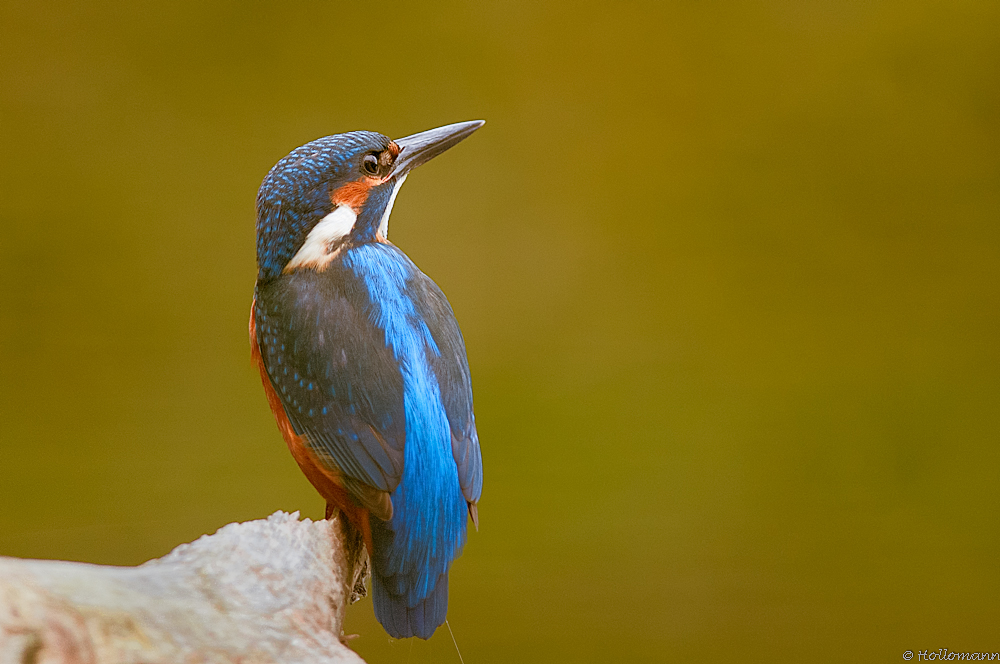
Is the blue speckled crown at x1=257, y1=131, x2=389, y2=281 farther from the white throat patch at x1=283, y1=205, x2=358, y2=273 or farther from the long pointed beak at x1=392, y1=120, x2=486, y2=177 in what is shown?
the long pointed beak at x1=392, y1=120, x2=486, y2=177

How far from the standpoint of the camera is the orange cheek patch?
1.40 m

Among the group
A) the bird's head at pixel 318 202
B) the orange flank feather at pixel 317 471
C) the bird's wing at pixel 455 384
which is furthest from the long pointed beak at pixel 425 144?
the orange flank feather at pixel 317 471

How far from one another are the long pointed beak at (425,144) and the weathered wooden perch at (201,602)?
61 cm

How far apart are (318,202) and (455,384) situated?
1.16 feet

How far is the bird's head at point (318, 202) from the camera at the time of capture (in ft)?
4.47

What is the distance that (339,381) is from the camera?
132cm

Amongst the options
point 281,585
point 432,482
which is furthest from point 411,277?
point 281,585

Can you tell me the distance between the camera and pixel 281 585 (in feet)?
3.79

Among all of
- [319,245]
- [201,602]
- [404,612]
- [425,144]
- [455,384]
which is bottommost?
[404,612]

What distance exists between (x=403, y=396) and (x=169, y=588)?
0.41 m

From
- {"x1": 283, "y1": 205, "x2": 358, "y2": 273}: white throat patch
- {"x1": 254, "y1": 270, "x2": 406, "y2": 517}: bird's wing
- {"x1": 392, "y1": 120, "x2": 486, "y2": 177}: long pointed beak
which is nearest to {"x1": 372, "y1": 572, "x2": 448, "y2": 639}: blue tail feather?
{"x1": 254, "y1": 270, "x2": 406, "y2": 517}: bird's wing

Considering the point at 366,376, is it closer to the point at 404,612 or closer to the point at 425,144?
the point at 404,612

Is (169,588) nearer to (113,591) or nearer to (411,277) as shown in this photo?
(113,591)

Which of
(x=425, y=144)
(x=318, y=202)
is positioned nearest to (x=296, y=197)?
(x=318, y=202)
